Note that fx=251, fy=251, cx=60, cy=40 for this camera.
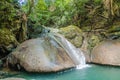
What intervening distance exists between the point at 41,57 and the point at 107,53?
3.35m

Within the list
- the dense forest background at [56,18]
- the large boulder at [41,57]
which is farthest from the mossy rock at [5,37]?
the large boulder at [41,57]

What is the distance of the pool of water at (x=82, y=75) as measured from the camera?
9.47 m

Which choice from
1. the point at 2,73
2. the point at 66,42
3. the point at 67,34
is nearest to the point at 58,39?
the point at 66,42

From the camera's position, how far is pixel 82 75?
986cm

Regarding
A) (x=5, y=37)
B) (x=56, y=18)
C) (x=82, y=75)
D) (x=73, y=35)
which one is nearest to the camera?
(x=82, y=75)

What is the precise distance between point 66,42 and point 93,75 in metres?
2.42

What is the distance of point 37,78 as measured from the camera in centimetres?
937

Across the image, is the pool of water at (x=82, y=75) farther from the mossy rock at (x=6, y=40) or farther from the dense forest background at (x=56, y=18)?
the dense forest background at (x=56, y=18)

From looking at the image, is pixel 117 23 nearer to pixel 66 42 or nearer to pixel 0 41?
pixel 66 42

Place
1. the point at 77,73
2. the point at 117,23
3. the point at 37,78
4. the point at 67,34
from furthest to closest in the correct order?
the point at 117,23 < the point at 67,34 < the point at 77,73 < the point at 37,78

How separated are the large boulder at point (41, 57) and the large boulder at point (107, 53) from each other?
1.56 m

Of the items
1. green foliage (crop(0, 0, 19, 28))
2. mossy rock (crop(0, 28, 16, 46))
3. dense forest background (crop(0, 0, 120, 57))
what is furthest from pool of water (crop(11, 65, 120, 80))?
green foliage (crop(0, 0, 19, 28))

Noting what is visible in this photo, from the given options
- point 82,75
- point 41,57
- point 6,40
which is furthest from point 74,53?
point 6,40

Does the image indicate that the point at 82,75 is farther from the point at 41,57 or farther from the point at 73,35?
the point at 73,35
